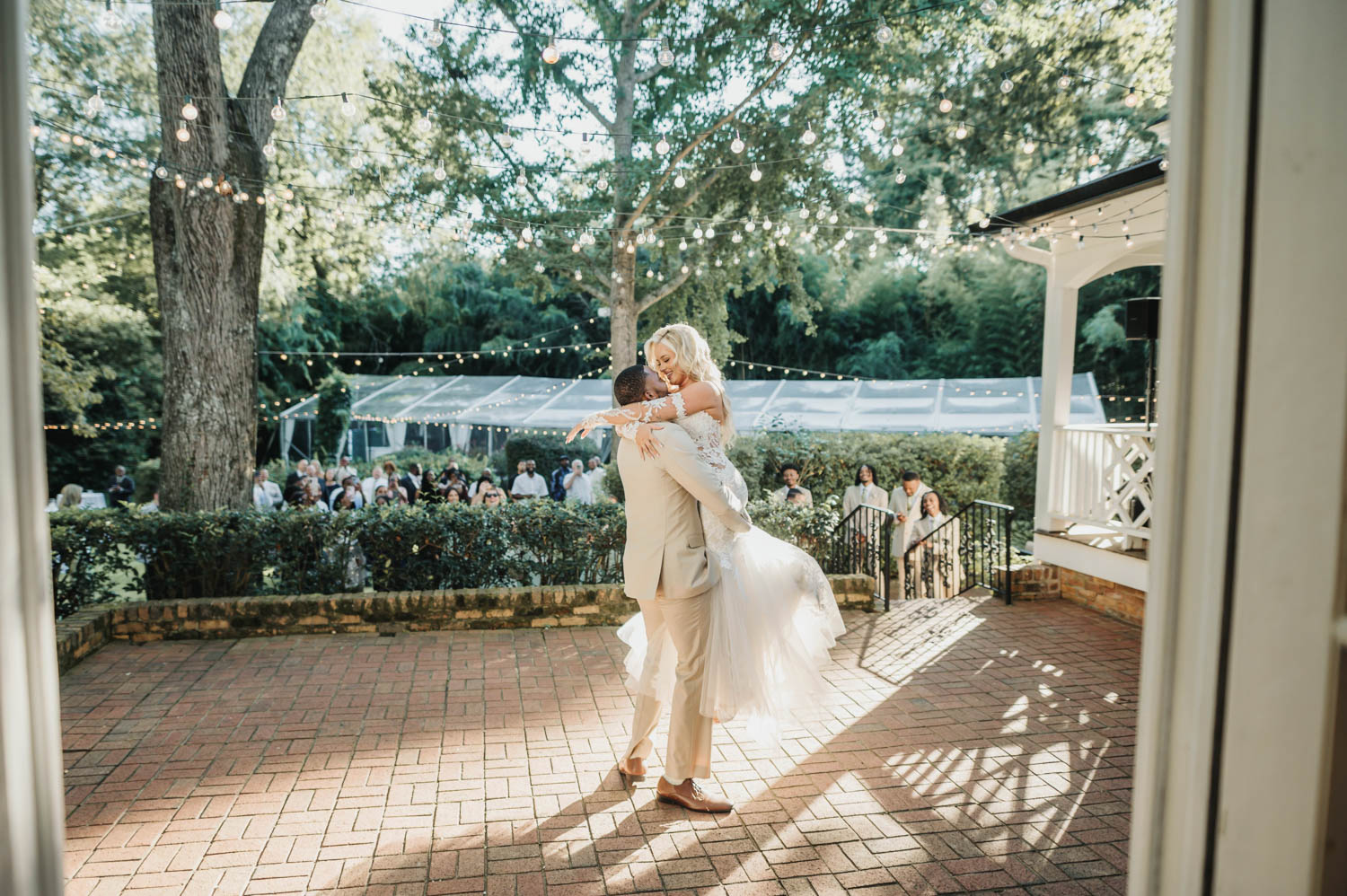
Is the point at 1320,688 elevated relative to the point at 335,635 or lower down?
elevated

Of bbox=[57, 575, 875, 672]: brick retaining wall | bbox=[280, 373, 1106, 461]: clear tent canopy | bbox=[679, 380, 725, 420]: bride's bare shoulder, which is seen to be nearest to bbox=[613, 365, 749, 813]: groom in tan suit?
bbox=[679, 380, 725, 420]: bride's bare shoulder

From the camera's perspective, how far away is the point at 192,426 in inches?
337

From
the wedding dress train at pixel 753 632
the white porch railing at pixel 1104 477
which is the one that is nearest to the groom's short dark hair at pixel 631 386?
the wedding dress train at pixel 753 632

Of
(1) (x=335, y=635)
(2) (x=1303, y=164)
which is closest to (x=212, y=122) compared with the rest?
(1) (x=335, y=635)

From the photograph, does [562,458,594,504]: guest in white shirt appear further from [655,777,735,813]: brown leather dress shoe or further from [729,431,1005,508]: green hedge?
[655,777,735,813]: brown leather dress shoe

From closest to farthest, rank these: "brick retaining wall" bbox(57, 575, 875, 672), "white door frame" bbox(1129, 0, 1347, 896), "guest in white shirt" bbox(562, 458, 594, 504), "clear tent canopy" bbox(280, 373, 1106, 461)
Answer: "white door frame" bbox(1129, 0, 1347, 896) → "brick retaining wall" bbox(57, 575, 875, 672) → "guest in white shirt" bbox(562, 458, 594, 504) → "clear tent canopy" bbox(280, 373, 1106, 461)

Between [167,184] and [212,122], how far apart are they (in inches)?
29.8

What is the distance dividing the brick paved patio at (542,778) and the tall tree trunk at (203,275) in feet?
9.09

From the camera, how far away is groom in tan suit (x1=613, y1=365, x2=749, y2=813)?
3.65 metres

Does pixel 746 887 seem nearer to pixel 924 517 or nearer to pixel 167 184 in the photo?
pixel 924 517

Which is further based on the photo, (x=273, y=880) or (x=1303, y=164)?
(x=273, y=880)

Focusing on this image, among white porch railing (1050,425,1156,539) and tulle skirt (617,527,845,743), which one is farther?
white porch railing (1050,425,1156,539)

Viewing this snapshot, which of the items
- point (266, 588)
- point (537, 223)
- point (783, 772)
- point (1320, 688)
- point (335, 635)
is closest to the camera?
point (1320, 688)

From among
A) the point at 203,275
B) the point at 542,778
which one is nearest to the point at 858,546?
the point at 542,778
